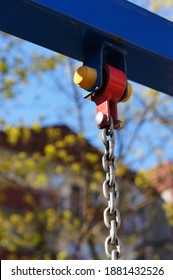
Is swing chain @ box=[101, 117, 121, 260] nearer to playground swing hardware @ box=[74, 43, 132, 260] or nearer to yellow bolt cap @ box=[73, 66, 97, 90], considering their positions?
playground swing hardware @ box=[74, 43, 132, 260]

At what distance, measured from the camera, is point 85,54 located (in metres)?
1.33

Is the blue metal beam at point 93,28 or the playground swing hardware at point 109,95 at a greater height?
the blue metal beam at point 93,28

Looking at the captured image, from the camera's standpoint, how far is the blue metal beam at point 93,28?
3.94 ft

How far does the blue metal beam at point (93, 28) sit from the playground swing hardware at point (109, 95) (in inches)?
1.6

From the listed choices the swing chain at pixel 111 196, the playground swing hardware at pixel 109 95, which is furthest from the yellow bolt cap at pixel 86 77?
the swing chain at pixel 111 196

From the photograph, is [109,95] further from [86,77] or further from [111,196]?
[111,196]

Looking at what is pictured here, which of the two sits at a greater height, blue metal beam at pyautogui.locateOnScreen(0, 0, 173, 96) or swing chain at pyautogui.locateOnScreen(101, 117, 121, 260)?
blue metal beam at pyautogui.locateOnScreen(0, 0, 173, 96)

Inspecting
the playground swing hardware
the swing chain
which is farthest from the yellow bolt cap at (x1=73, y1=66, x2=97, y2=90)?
the swing chain

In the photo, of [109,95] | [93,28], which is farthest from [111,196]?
[93,28]

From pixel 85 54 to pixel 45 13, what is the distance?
0.60ft

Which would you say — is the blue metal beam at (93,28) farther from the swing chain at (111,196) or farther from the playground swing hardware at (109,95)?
the swing chain at (111,196)

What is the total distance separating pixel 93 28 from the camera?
1.22 m

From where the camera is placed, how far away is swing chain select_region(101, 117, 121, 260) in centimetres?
107
